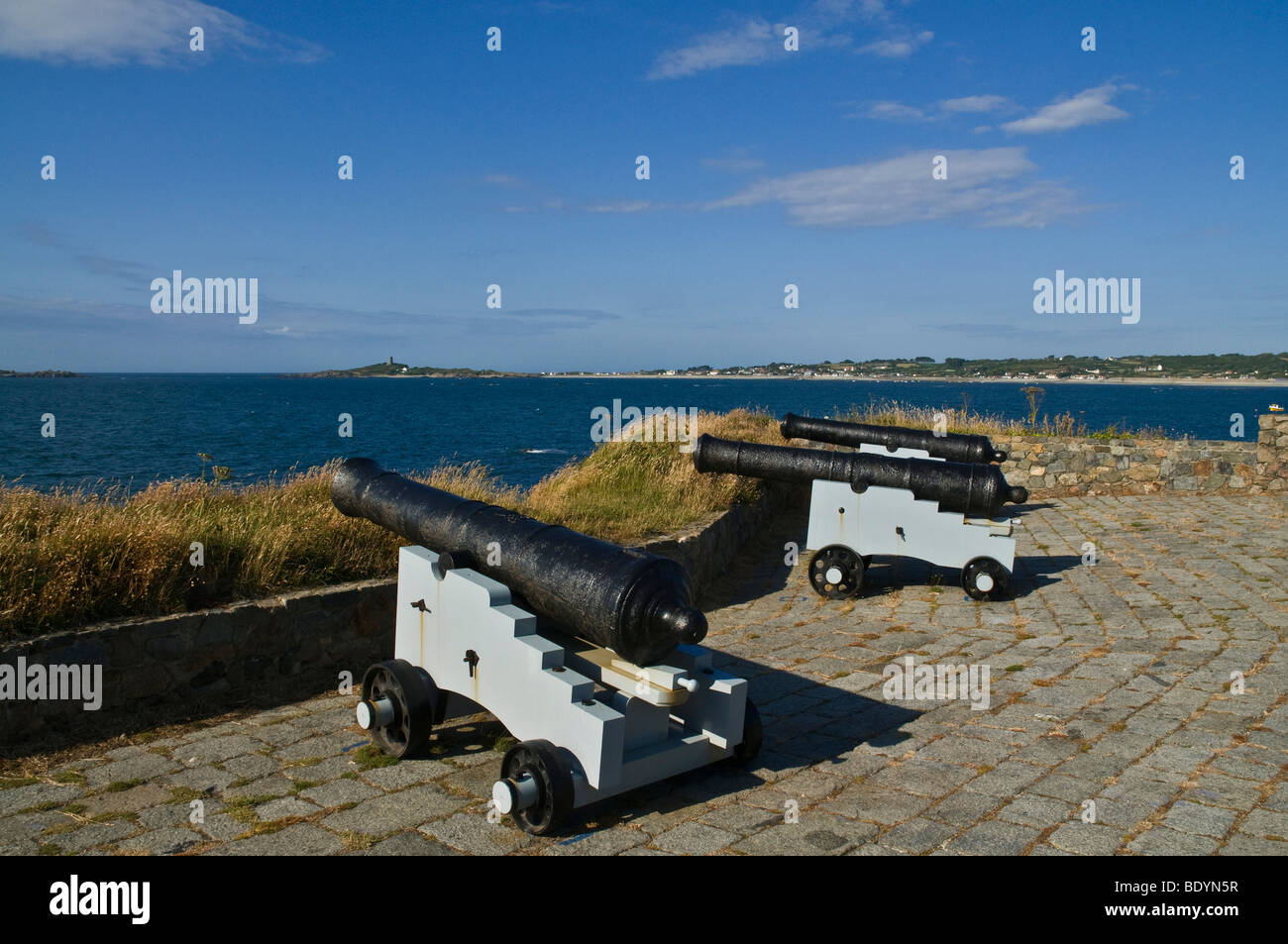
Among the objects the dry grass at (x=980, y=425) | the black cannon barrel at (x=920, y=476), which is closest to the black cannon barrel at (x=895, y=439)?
the black cannon barrel at (x=920, y=476)

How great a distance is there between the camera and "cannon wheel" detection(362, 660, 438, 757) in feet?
13.7

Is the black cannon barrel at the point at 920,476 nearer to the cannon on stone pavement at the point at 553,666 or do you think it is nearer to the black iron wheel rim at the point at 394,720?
the cannon on stone pavement at the point at 553,666

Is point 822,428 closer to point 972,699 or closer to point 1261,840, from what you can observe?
point 972,699

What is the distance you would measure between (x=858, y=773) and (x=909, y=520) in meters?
4.16

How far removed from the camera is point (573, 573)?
392 centimetres

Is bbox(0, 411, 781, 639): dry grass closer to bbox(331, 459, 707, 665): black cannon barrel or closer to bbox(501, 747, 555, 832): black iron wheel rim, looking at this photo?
bbox(331, 459, 707, 665): black cannon barrel

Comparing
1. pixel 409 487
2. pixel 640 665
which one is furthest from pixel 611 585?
pixel 409 487

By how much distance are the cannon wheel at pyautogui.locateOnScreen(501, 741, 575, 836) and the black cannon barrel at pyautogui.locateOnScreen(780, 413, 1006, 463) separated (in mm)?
7385

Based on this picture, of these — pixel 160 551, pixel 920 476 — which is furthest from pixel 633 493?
pixel 160 551

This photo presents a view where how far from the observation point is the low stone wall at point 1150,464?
43.7ft

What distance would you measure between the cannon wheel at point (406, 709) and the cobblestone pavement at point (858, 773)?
98 mm

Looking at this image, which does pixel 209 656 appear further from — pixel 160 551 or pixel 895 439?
pixel 895 439

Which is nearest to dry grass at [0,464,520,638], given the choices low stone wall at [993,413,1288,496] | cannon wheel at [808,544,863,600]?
cannon wheel at [808,544,863,600]

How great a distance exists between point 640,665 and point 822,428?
288 inches
